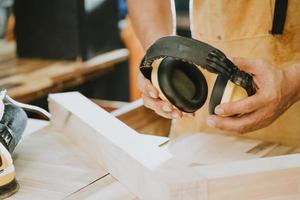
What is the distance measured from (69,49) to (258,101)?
253cm

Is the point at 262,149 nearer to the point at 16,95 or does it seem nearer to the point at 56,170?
the point at 56,170

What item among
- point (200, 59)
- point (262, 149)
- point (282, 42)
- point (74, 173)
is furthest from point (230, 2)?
point (74, 173)

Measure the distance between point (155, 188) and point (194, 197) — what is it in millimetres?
70

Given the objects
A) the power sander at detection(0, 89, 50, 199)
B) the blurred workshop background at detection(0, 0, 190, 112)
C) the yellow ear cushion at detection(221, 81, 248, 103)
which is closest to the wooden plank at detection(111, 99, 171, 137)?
the power sander at detection(0, 89, 50, 199)

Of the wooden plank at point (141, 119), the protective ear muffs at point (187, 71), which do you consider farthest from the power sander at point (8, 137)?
the wooden plank at point (141, 119)

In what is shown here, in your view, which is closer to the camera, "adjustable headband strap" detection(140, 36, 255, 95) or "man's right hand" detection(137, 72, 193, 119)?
"adjustable headband strap" detection(140, 36, 255, 95)

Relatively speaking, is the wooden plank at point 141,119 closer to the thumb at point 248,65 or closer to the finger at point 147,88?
the finger at point 147,88

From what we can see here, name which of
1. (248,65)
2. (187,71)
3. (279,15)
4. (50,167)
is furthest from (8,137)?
(279,15)

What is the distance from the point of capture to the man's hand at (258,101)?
1.14m

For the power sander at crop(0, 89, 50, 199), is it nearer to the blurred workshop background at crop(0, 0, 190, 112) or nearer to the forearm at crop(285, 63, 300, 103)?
the forearm at crop(285, 63, 300, 103)

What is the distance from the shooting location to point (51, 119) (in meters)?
1.47

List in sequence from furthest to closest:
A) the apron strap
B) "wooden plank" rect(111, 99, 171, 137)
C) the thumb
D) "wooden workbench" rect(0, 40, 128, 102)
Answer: "wooden workbench" rect(0, 40, 128, 102)
"wooden plank" rect(111, 99, 171, 137)
the apron strap
the thumb

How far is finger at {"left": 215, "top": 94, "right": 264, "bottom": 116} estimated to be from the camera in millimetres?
1116

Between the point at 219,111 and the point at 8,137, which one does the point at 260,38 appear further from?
the point at 8,137
